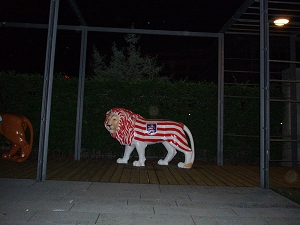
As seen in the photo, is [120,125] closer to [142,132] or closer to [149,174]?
[142,132]

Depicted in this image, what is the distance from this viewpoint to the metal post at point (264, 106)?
14.6 feet

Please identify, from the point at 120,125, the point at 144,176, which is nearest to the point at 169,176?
the point at 144,176

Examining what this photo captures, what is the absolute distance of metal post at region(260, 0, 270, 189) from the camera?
14.6 ft

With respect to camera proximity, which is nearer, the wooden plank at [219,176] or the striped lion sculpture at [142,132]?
the wooden plank at [219,176]

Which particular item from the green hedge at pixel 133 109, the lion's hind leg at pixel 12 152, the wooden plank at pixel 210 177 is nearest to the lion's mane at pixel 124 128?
the green hedge at pixel 133 109

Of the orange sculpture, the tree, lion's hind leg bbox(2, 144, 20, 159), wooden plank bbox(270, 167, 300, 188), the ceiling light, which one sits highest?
the tree

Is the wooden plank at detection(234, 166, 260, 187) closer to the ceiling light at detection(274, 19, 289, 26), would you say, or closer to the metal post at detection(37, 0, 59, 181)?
the ceiling light at detection(274, 19, 289, 26)

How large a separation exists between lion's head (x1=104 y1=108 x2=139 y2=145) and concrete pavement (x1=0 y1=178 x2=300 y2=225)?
1831 mm

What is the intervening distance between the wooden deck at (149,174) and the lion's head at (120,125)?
2.21 feet

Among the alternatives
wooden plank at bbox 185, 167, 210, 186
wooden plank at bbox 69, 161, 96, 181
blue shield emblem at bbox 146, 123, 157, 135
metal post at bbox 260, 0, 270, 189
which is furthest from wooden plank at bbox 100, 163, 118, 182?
metal post at bbox 260, 0, 270, 189

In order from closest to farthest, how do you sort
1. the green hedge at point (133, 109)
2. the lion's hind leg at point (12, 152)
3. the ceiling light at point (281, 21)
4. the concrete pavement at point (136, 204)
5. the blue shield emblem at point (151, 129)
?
the concrete pavement at point (136, 204) < the blue shield emblem at point (151, 129) < the ceiling light at point (281, 21) < the lion's hind leg at point (12, 152) < the green hedge at point (133, 109)

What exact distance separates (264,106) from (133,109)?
3.65m

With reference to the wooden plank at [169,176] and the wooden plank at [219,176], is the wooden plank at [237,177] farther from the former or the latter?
the wooden plank at [169,176]

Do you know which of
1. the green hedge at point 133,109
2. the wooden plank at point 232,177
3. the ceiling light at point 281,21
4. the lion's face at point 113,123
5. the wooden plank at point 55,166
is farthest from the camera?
the green hedge at point 133,109
